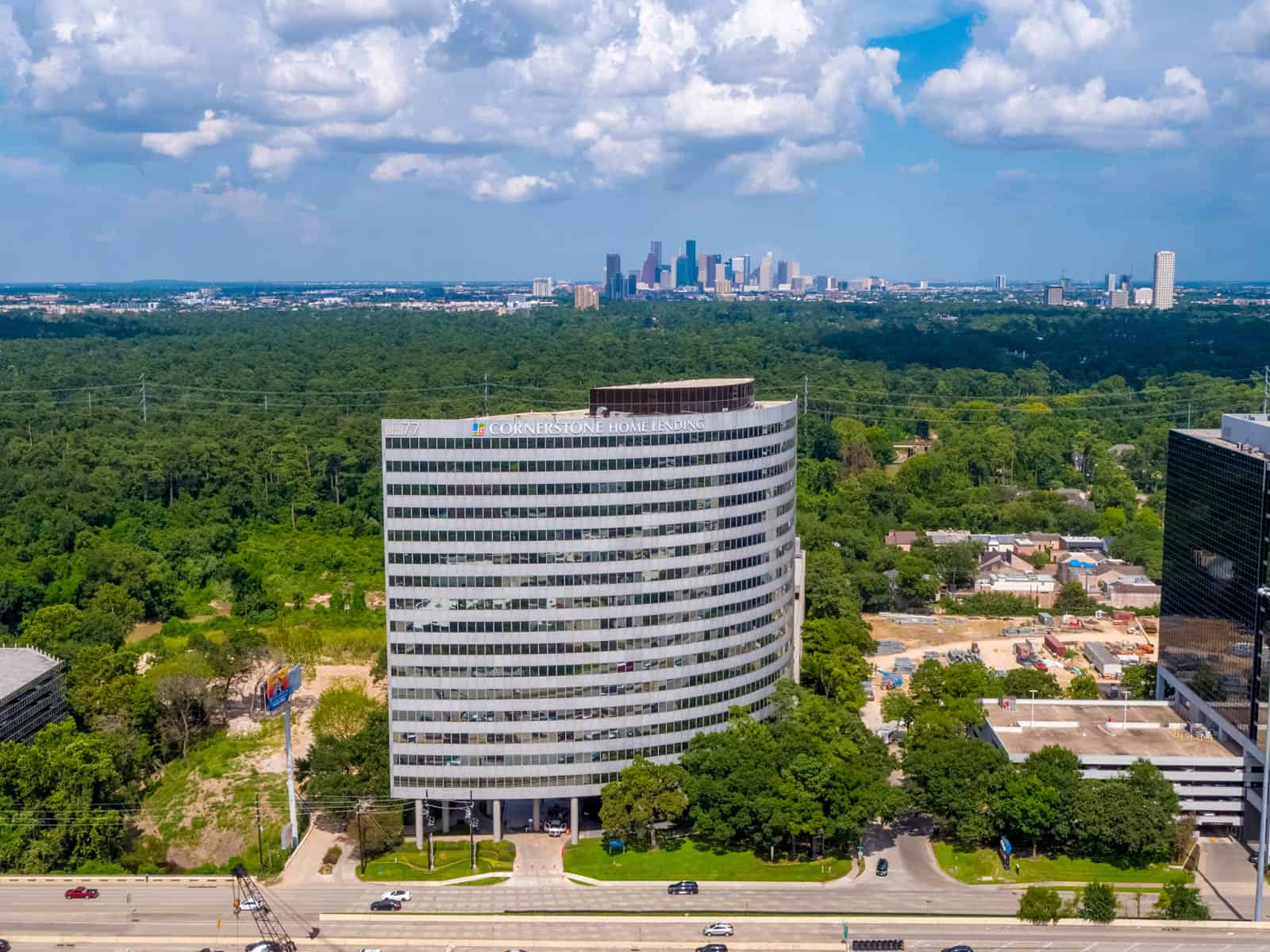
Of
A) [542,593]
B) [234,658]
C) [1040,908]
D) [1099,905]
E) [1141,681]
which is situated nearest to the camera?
[1099,905]

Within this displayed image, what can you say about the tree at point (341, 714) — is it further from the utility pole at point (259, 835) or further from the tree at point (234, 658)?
the tree at point (234, 658)

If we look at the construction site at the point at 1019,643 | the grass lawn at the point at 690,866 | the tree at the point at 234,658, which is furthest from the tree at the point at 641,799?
the tree at the point at 234,658

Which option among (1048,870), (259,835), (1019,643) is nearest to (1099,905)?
(1048,870)

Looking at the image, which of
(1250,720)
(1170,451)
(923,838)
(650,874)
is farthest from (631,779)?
(1170,451)

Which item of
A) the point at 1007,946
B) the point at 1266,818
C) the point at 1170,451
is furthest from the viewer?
the point at 1170,451

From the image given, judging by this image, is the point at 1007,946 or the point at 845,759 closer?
the point at 1007,946

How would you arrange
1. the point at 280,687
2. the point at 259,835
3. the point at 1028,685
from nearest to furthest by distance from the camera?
the point at 280,687
the point at 259,835
the point at 1028,685

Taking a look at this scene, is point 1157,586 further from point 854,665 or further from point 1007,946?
point 1007,946

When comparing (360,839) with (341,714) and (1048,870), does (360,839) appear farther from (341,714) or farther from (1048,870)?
(1048,870)
